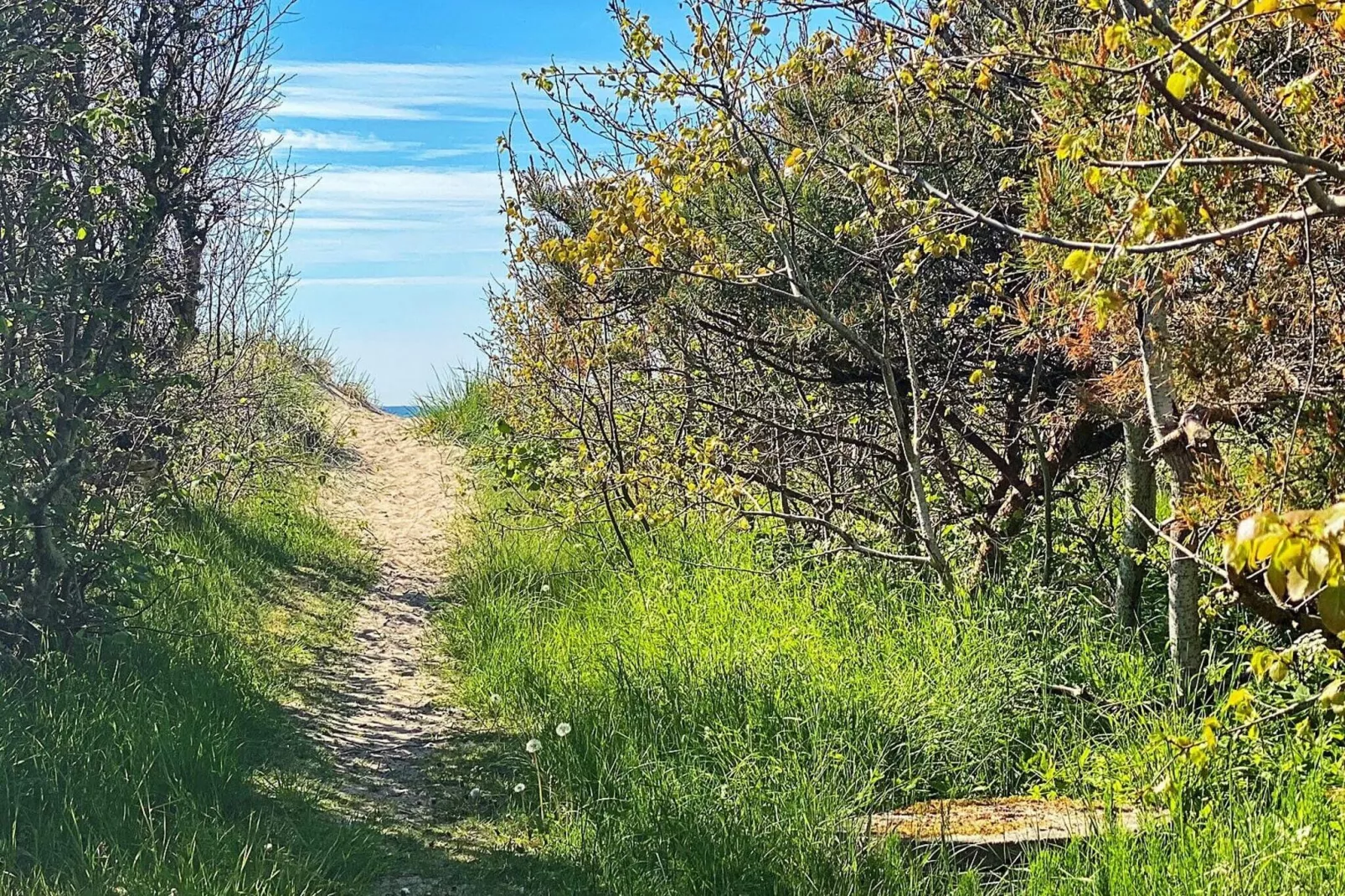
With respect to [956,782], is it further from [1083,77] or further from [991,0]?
[991,0]

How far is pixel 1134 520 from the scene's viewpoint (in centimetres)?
496

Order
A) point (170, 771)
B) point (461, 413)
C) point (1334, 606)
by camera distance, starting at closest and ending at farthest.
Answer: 1. point (1334, 606)
2. point (170, 771)
3. point (461, 413)

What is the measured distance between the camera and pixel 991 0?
460cm

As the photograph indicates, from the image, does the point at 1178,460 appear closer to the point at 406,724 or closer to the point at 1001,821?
the point at 1001,821

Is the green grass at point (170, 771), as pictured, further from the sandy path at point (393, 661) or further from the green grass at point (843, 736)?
the green grass at point (843, 736)

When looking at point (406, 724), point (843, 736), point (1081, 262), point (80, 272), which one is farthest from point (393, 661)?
point (1081, 262)

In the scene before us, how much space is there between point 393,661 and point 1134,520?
15.4ft

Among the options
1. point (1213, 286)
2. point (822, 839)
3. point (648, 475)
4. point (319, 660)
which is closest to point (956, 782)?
point (822, 839)

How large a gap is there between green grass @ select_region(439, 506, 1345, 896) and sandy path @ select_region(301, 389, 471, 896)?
1.53 feet

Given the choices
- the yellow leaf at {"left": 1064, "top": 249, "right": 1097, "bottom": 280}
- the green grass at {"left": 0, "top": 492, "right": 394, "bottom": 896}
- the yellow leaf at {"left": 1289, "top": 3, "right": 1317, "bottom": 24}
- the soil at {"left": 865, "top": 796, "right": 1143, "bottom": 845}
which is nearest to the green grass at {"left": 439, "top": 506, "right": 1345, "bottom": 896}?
the soil at {"left": 865, "top": 796, "right": 1143, "bottom": 845}

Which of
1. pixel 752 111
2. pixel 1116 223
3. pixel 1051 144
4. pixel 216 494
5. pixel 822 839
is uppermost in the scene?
pixel 752 111

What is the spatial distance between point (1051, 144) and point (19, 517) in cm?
480

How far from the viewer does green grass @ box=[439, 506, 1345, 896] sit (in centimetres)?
350

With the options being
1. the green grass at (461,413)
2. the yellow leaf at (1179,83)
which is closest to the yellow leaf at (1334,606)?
the yellow leaf at (1179,83)
